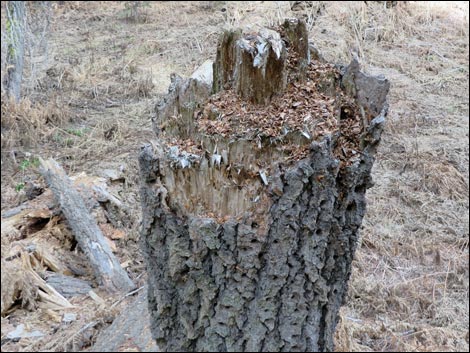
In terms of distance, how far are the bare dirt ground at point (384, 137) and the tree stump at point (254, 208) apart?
633 millimetres

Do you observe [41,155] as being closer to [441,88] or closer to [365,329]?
[365,329]

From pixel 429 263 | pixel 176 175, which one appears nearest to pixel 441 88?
pixel 429 263

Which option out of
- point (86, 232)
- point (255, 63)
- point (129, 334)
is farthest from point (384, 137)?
point (129, 334)

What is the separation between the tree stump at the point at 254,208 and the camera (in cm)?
168

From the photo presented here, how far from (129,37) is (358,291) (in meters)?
5.21

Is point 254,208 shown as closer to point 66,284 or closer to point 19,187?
point 66,284

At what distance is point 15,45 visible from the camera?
462 cm

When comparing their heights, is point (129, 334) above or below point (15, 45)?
below

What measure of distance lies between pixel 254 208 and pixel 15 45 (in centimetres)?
384

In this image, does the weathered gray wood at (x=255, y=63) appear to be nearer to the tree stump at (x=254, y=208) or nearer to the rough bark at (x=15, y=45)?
the tree stump at (x=254, y=208)

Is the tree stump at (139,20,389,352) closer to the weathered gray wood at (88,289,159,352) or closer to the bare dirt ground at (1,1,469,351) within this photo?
the weathered gray wood at (88,289,159,352)

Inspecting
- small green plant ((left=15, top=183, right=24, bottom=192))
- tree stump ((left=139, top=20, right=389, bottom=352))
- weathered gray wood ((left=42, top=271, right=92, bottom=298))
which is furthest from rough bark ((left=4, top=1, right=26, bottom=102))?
tree stump ((left=139, top=20, right=389, bottom=352))

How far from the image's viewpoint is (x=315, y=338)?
183 cm

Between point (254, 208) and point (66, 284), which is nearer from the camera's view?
point (254, 208)
